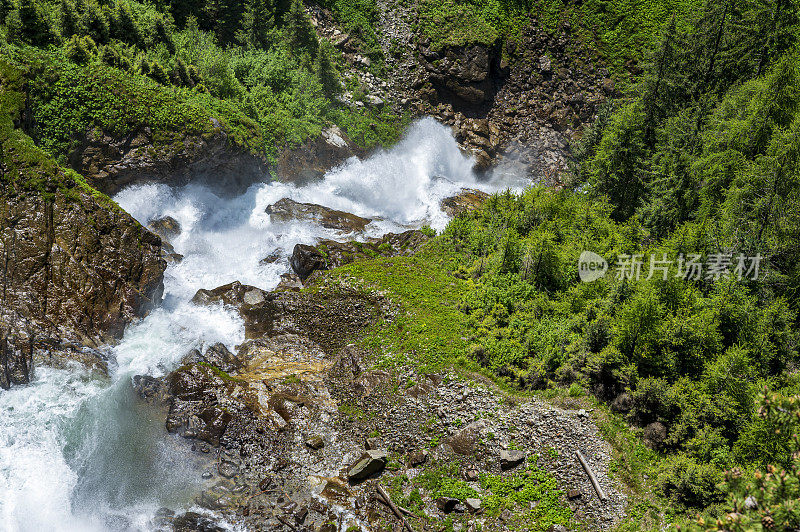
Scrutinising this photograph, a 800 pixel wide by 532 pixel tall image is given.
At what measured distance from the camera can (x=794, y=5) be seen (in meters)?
24.8

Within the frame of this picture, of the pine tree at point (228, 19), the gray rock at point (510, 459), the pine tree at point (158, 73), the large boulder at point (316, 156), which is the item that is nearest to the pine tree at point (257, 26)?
the pine tree at point (228, 19)

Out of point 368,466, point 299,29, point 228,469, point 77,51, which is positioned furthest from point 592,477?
point 299,29

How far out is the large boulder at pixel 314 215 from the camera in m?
27.1

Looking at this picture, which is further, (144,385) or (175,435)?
(144,385)

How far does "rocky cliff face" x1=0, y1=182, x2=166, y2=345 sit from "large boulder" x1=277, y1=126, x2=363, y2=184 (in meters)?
12.5

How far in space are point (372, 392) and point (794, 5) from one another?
29287mm

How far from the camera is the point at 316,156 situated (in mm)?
33000

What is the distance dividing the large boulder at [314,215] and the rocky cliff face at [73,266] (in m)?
8.11

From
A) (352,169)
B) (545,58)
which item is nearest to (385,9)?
(545,58)

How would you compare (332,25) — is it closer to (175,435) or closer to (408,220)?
(408,220)

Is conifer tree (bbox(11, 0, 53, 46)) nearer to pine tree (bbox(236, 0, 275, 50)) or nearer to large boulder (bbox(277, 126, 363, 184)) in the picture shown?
large boulder (bbox(277, 126, 363, 184))

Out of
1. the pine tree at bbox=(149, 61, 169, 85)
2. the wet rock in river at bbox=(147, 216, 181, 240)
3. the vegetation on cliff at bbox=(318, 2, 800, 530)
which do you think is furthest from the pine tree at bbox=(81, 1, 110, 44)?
the vegetation on cliff at bbox=(318, 2, 800, 530)

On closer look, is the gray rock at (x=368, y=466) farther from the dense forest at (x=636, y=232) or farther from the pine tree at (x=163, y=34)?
the pine tree at (x=163, y=34)

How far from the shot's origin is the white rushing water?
13.0m
